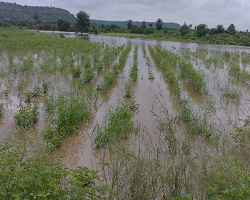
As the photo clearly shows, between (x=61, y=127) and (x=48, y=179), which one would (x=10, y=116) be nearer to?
(x=61, y=127)

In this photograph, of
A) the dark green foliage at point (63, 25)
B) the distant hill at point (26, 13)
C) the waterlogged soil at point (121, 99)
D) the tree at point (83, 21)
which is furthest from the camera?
the distant hill at point (26, 13)

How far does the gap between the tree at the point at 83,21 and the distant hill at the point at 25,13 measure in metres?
55.2

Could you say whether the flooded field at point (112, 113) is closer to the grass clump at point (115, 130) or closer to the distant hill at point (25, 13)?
the grass clump at point (115, 130)

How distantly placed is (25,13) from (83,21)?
88.6 m

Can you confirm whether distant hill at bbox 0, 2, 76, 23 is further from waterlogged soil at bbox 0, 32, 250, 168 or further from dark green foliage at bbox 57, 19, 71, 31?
waterlogged soil at bbox 0, 32, 250, 168

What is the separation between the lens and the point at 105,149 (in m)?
4.74

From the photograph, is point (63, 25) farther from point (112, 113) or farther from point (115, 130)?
point (115, 130)

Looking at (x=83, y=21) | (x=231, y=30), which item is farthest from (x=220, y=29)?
(x=83, y=21)

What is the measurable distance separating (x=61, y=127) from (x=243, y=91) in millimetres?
7814

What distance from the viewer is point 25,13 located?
130 meters

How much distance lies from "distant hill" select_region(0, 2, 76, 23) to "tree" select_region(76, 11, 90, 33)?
55.2 m

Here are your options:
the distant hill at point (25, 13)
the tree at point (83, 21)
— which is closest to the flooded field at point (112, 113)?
the tree at point (83, 21)

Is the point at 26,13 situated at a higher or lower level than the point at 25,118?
higher

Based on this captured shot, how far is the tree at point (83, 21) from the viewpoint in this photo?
58.5 metres
